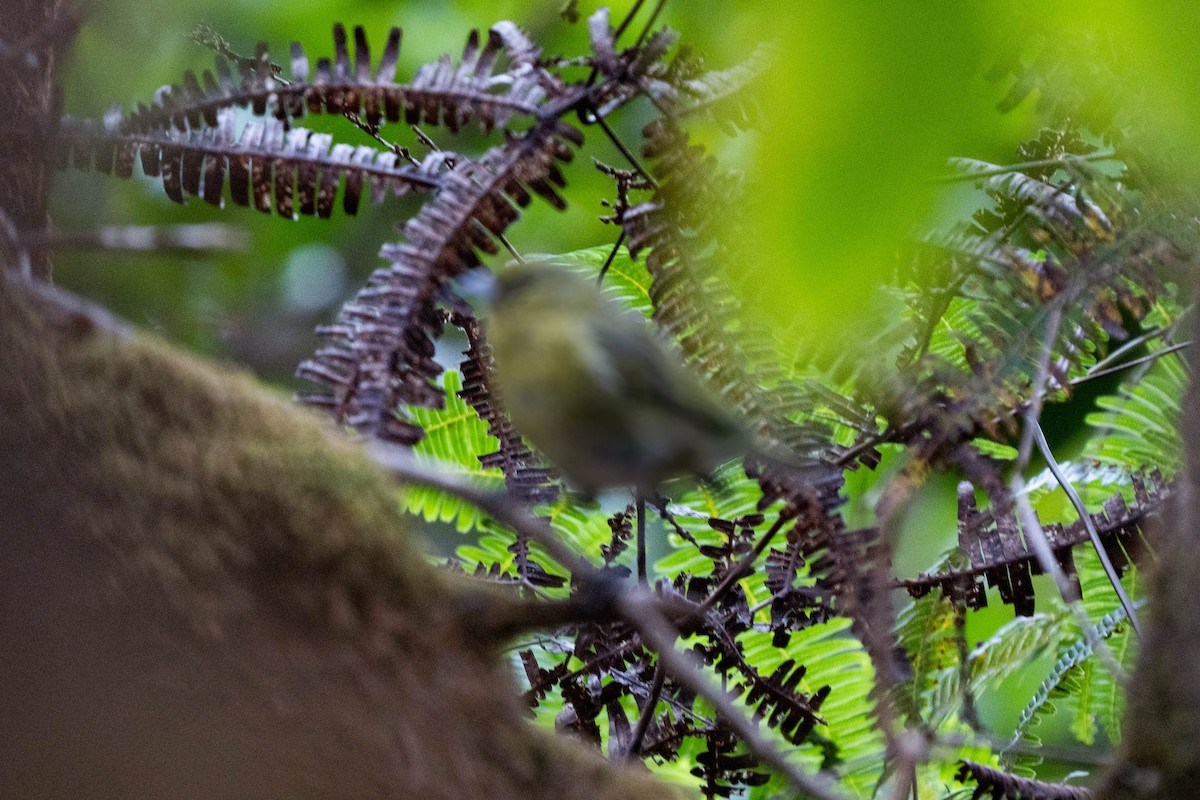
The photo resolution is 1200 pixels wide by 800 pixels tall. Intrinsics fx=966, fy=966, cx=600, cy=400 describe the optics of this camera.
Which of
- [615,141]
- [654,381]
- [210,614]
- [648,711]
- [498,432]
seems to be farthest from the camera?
[498,432]

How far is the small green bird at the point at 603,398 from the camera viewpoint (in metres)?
1.01

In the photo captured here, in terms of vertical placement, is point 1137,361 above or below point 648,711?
above

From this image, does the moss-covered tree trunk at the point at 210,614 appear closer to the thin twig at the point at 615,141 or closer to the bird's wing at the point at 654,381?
the bird's wing at the point at 654,381

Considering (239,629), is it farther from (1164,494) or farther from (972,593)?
(1164,494)

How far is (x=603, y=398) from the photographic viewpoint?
102cm

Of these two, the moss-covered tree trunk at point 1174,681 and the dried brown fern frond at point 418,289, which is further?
the dried brown fern frond at point 418,289

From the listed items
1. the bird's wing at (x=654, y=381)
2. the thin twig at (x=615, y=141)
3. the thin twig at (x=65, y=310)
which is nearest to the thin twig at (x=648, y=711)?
the bird's wing at (x=654, y=381)

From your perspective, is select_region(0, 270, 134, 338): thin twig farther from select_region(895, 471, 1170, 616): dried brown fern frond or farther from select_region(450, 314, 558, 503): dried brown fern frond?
select_region(895, 471, 1170, 616): dried brown fern frond

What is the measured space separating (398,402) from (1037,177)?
3.41ft

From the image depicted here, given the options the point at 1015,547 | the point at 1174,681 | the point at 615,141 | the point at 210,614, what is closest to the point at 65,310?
the point at 210,614

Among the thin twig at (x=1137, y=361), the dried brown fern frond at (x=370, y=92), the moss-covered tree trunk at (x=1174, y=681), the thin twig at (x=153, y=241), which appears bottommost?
the moss-covered tree trunk at (x=1174, y=681)

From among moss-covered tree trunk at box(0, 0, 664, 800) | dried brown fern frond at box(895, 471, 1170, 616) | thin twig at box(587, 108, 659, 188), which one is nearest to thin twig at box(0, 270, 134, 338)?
moss-covered tree trunk at box(0, 0, 664, 800)

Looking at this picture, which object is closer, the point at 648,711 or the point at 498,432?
the point at 648,711

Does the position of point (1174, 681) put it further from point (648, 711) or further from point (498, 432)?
point (498, 432)
